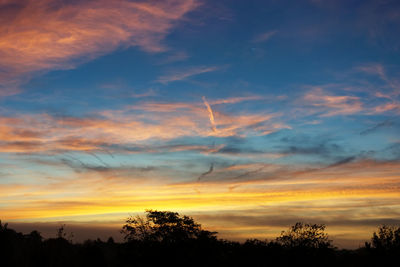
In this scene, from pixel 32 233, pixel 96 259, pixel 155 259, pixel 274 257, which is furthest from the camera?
pixel 32 233

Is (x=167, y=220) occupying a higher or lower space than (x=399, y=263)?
higher

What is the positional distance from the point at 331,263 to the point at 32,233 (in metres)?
100

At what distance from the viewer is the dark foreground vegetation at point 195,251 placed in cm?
6056

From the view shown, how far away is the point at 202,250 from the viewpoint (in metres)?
63.1

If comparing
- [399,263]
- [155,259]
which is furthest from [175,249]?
[399,263]

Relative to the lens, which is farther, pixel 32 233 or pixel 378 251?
pixel 32 233

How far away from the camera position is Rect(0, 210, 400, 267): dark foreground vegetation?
60562 mm

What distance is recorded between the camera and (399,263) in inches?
2357

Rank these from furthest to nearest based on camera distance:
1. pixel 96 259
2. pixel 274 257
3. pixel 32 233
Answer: pixel 32 233 < pixel 96 259 < pixel 274 257

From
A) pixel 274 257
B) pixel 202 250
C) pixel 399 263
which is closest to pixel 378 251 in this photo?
pixel 399 263

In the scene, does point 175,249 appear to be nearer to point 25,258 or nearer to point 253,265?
point 253,265

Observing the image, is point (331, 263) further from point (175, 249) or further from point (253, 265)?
point (175, 249)

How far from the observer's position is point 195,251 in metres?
62.1

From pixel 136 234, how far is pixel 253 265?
16.8m
